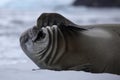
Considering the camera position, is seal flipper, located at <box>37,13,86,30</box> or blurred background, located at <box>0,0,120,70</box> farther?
blurred background, located at <box>0,0,120,70</box>

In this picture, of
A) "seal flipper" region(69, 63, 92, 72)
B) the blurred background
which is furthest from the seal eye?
the blurred background

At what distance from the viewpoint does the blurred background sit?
2.41m

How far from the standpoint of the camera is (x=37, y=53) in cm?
95

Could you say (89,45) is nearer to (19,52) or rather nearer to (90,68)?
(90,68)

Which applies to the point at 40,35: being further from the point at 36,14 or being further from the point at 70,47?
the point at 36,14

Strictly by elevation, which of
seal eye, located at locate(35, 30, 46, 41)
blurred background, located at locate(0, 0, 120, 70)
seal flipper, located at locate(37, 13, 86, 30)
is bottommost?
blurred background, located at locate(0, 0, 120, 70)

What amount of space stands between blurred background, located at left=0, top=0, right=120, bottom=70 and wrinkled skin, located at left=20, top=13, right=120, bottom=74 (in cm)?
69

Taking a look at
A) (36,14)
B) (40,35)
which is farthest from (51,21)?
(36,14)

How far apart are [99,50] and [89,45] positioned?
30 mm

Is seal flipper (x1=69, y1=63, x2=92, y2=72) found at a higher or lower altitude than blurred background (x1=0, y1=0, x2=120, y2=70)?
higher

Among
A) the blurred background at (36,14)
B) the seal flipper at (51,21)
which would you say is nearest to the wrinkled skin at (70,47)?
the seal flipper at (51,21)

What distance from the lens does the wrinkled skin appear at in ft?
3.08

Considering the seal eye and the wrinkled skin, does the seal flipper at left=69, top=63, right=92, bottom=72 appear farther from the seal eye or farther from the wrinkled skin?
the seal eye

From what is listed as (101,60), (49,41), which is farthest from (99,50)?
(49,41)
